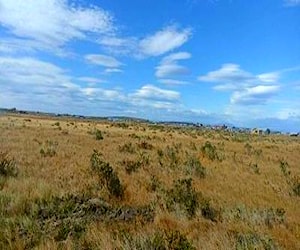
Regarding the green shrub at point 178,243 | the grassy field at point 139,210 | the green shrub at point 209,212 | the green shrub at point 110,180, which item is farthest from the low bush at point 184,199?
the green shrub at point 178,243

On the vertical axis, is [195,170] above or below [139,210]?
above

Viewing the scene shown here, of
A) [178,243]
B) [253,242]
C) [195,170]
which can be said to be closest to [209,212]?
[253,242]

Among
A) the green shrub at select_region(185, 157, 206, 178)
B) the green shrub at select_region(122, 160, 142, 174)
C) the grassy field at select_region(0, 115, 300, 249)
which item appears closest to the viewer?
the grassy field at select_region(0, 115, 300, 249)

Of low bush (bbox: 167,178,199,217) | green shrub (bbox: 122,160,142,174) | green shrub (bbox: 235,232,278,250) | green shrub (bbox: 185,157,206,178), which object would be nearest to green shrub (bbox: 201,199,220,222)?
low bush (bbox: 167,178,199,217)

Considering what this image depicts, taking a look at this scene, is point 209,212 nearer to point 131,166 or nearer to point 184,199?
point 184,199

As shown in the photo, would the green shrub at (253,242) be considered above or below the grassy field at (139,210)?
above

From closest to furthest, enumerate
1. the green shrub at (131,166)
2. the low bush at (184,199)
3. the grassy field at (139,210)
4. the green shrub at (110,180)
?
1. the grassy field at (139,210)
2. the low bush at (184,199)
3. the green shrub at (110,180)
4. the green shrub at (131,166)

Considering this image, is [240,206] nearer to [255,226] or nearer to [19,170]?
[255,226]

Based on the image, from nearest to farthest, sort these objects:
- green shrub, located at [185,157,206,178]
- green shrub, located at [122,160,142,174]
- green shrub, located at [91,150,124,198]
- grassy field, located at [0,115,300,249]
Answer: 1. grassy field, located at [0,115,300,249]
2. green shrub, located at [91,150,124,198]
3. green shrub, located at [122,160,142,174]
4. green shrub, located at [185,157,206,178]

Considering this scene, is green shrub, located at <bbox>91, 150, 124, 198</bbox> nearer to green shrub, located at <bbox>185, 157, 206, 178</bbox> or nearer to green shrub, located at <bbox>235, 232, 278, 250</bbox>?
green shrub, located at <bbox>185, 157, 206, 178</bbox>

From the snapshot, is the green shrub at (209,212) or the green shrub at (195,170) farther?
the green shrub at (195,170)

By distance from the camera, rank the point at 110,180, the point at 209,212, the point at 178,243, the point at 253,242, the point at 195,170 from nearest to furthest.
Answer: the point at 178,243
the point at 253,242
the point at 209,212
the point at 110,180
the point at 195,170

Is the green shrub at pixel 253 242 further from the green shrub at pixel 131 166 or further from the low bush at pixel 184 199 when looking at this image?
the green shrub at pixel 131 166

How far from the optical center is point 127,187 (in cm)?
1261
